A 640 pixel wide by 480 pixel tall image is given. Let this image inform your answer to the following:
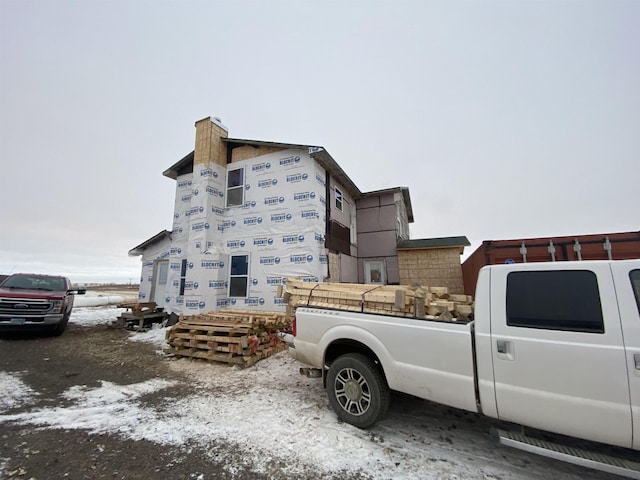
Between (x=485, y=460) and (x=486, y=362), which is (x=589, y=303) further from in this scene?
(x=485, y=460)

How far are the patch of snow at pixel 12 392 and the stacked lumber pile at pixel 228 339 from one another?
270 cm

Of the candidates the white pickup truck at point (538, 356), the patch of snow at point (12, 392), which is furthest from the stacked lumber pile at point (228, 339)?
the white pickup truck at point (538, 356)

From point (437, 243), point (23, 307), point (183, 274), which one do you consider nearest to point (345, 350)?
point (437, 243)

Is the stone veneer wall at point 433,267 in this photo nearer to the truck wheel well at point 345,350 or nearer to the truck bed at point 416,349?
the truck wheel well at point 345,350

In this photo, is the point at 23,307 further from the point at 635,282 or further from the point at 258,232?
the point at 635,282

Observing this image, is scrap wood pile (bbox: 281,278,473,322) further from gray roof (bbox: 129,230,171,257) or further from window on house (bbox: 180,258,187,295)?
gray roof (bbox: 129,230,171,257)

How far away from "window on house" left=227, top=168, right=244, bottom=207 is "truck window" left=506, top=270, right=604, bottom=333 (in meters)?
10.5

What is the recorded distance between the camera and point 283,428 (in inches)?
142

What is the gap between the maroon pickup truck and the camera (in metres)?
8.49

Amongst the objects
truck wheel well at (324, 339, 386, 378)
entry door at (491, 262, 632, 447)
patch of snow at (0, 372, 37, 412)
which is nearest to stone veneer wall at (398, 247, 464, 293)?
truck wheel well at (324, 339, 386, 378)

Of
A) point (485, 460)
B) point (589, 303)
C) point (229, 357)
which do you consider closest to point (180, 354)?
point (229, 357)

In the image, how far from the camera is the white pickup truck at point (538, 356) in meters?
2.29

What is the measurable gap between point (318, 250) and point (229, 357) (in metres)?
4.78

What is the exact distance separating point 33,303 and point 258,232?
→ 24.8 feet
